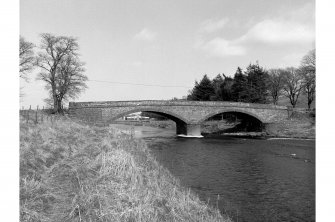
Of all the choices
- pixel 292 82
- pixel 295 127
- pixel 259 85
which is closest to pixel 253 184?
pixel 295 127

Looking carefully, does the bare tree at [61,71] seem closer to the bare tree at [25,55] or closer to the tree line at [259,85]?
the bare tree at [25,55]

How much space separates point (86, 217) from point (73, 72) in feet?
125

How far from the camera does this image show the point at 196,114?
157 ft

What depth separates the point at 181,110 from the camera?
4694cm

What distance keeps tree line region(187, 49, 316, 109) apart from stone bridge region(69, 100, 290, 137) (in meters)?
9.59

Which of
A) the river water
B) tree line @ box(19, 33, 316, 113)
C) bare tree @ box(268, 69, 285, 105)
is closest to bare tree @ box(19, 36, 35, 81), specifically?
tree line @ box(19, 33, 316, 113)

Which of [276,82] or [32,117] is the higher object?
[276,82]

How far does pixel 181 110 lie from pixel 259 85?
2608 cm

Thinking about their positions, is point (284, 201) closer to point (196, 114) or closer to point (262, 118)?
point (196, 114)

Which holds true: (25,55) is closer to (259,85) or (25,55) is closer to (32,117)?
(32,117)

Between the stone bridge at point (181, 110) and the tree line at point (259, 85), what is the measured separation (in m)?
9.59

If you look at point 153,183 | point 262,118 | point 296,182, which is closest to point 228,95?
point 262,118

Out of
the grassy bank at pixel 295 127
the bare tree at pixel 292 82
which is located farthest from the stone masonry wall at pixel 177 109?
the bare tree at pixel 292 82

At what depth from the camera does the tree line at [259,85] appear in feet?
198
